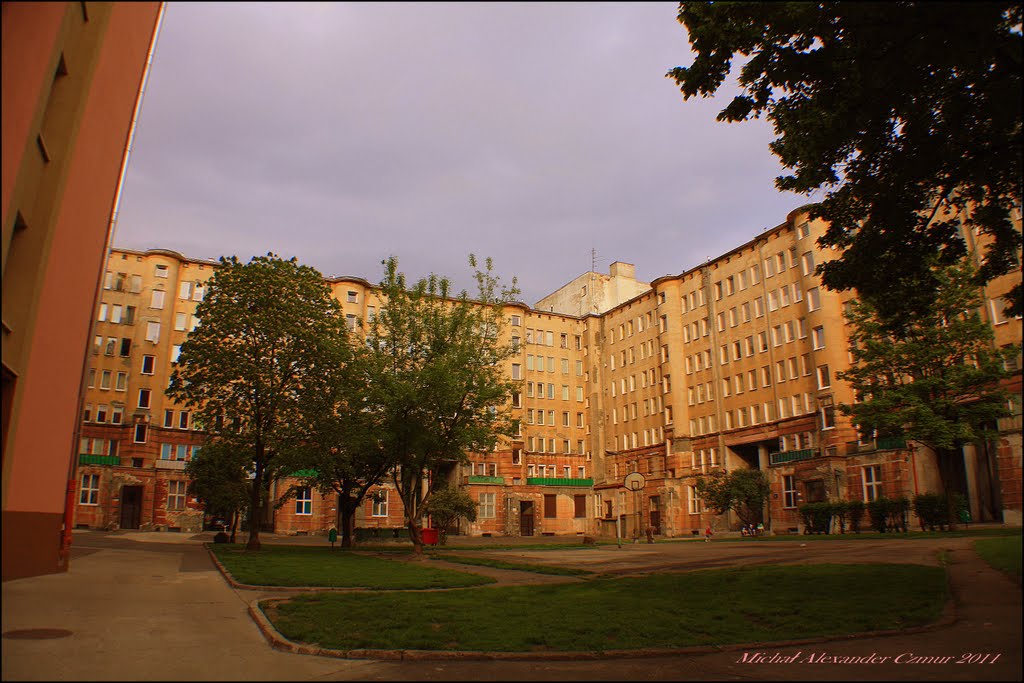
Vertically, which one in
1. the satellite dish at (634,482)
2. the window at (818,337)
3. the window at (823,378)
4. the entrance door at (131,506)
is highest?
the window at (818,337)

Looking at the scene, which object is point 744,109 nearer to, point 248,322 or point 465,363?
point 465,363

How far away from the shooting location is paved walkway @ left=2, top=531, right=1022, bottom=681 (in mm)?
3773

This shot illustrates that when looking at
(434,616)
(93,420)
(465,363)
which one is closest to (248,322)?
(465,363)

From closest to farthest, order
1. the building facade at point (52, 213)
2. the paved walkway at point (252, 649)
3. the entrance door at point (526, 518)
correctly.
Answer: the building facade at point (52, 213)
the paved walkway at point (252, 649)
the entrance door at point (526, 518)

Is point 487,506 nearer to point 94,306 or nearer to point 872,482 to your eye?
point 872,482

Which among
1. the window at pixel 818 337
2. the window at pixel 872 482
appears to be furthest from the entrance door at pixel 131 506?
the window at pixel 818 337

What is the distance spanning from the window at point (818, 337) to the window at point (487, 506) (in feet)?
130

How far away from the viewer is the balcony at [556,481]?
81.6 m

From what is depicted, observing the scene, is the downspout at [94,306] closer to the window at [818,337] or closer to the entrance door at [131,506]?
the window at [818,337]

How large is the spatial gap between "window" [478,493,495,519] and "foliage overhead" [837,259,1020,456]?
4868cm

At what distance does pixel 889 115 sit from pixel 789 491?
184 feet

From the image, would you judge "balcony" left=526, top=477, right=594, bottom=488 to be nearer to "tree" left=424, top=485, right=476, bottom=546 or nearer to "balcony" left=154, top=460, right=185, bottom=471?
"tree" left=424, top=485, right=476, bottom=546

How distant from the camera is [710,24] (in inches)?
390

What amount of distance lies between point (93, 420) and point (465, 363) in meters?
48.2
